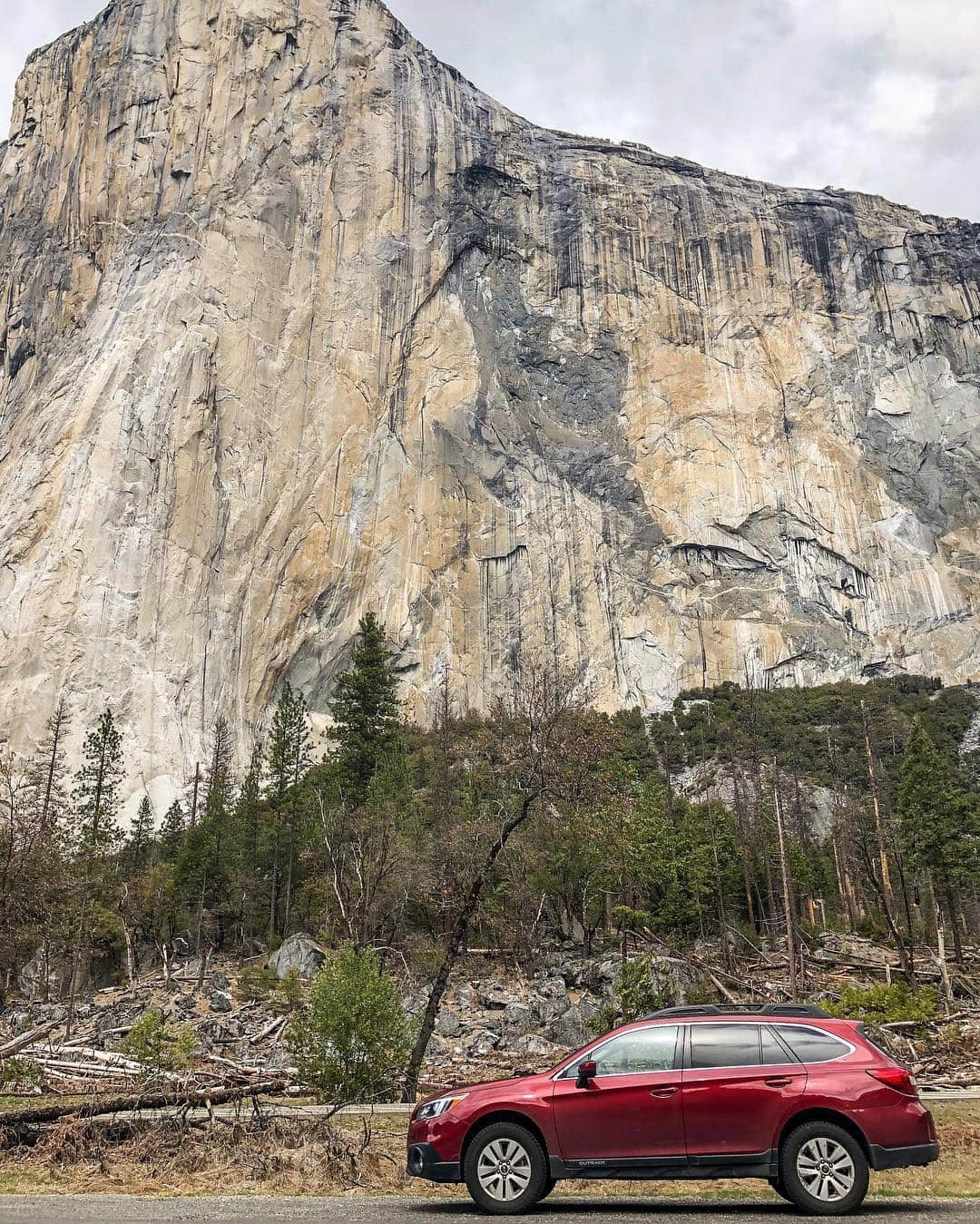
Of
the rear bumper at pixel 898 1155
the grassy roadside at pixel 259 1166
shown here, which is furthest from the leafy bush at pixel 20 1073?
the rear bumper at pixel 898 1155

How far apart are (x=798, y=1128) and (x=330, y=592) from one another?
245ft

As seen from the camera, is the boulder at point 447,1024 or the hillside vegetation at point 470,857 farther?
the boulder at point 447,1024

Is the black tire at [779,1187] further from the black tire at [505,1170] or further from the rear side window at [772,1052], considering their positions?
the black tire at [505,1170]

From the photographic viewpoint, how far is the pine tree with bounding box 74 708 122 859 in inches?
1622

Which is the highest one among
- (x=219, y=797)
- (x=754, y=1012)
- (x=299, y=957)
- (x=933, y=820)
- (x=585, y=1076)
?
(x=219, y=797)

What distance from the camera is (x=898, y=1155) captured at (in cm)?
711

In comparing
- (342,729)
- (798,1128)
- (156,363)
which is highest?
(156,363)

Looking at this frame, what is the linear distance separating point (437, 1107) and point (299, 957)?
28.5m

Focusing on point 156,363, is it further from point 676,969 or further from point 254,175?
point 676,969

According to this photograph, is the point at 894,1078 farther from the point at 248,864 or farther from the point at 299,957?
the point at 248,864

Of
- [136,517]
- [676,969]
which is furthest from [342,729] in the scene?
[136,517]

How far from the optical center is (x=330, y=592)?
263 ft

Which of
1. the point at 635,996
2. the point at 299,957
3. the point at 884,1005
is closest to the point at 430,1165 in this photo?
the point at 635,996

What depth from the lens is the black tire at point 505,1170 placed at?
292 inches
